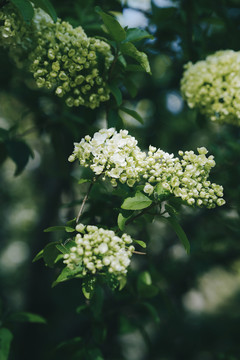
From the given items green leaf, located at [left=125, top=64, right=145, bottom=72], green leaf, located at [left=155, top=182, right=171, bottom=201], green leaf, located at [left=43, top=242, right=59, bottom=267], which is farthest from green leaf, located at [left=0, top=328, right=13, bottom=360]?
green leaf, located at [left=125, top=64, right=145, bottom=72]

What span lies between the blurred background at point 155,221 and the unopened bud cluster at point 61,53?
1.32 feet

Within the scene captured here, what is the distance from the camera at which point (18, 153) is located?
2.69m

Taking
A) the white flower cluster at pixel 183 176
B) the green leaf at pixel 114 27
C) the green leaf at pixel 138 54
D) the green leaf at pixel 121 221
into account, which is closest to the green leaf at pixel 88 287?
the green leaf at pixel 121 221

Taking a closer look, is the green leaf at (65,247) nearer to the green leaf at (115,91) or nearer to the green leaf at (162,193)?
the green leaf at (162,193)

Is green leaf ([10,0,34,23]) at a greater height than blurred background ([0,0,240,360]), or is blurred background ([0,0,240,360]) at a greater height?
green leaf ([10,0,34,23])

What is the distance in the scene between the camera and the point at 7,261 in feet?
53.2

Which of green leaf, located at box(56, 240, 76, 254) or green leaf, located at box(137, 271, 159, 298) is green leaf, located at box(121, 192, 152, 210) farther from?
green leaf, located at box(137, 271, 159, 298)

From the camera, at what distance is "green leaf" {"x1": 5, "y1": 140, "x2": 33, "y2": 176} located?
2652mm

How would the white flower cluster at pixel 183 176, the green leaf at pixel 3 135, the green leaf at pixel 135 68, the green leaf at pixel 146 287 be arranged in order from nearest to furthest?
1. the white flower cluster at pixel 183 176
2. the green leaf at pixel 135 68
3. the green leaf at pixel 146 287
4. the green leaf at pixel 3 135

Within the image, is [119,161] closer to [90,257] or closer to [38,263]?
[90,257]

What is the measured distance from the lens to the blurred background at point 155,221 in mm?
2680

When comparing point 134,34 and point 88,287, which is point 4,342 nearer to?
point 88,287

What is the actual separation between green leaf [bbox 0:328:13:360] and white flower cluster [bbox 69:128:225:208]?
4.51 feet

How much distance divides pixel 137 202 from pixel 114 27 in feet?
3.14
